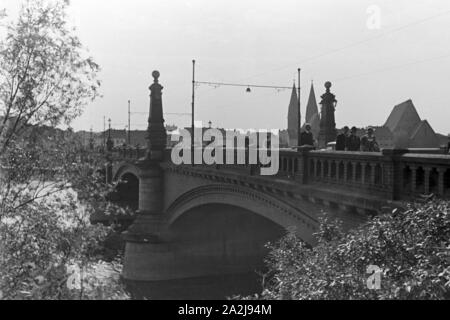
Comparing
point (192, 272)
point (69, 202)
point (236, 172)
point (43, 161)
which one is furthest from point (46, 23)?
point (192, 272)

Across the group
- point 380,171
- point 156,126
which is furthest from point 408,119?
point 156,126

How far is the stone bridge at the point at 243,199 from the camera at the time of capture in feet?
33.5

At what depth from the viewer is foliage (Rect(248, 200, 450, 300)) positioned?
5.69m

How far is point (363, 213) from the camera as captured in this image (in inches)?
451

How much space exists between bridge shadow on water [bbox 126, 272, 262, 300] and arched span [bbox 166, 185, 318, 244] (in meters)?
3.62

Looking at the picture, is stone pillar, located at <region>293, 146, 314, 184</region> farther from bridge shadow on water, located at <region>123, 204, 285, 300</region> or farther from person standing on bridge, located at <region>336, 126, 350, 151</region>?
bridge shadow on water, located at <region>123, 204, 285, 300</region>

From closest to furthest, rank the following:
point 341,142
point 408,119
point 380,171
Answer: point 380,171
point 341,142
point 408,119

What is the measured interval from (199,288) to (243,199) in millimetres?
9589

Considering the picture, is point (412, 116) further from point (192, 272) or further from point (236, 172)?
point (192, 272)

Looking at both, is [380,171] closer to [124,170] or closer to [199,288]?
[199,288]

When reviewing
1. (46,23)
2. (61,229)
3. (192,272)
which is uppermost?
(46,23)

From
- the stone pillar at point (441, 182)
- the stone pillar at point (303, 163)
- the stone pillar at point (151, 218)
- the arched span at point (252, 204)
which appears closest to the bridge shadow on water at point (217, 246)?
the stone pillar at point (151, 218)

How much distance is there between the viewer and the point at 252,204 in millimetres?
19875
